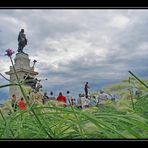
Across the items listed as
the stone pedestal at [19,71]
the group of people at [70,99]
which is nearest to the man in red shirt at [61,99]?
the group of people at [70,99]

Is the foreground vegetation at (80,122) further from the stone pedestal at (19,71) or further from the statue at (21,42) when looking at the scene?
the statue at (21,42)

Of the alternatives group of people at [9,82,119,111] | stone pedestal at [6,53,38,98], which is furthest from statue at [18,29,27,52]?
group of people at [9,82,119,111]

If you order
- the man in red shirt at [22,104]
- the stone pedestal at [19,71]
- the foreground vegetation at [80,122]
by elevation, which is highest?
the stone pedestal at [19,71]

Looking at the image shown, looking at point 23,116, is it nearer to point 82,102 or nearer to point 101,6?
point 82,102

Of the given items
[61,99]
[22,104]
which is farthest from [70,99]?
[22,104]

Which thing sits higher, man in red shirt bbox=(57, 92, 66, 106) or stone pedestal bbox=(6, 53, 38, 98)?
stone pedestal bbox=(6, 53, 38, 98)

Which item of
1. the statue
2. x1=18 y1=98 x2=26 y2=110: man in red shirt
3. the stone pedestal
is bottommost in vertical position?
x1=18 y1=98 x2=26 y2=110: man in red shirt

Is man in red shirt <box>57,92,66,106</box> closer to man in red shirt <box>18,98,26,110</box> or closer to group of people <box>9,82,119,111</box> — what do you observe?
group of people <box>9,82,119,111</box>

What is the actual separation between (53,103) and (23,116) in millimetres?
132

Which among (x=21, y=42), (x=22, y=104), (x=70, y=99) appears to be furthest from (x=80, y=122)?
(x=21, y=42)

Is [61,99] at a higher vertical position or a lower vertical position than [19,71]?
lower

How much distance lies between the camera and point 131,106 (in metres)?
1.69

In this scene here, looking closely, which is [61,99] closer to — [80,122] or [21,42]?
[80,122]

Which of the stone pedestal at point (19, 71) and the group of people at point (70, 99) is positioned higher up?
the stone pedestal at point (19, 71)
